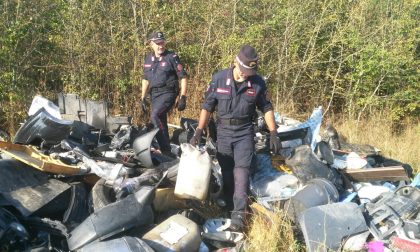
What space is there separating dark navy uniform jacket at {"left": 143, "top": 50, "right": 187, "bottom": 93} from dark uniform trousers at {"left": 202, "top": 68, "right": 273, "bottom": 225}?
1.67 metres

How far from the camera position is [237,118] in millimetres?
4355

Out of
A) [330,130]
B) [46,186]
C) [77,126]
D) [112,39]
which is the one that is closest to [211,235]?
[46,186]

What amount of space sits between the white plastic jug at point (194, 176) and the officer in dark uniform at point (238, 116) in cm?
29

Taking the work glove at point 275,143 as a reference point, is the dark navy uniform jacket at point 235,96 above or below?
above

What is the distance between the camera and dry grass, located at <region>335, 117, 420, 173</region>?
23.9 feet

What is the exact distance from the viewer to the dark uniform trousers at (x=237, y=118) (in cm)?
430

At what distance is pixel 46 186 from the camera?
4188mm

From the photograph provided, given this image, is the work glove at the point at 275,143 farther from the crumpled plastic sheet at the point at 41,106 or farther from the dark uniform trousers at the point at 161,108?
the crumpled plastic sheet at the point at 41,106

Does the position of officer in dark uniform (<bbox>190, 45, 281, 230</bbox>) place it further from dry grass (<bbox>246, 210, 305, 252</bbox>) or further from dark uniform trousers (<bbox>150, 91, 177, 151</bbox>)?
dark uniform trousers (<bbox>150, 91, 177, 151</bbox>)

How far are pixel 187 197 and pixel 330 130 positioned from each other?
10.4 feet

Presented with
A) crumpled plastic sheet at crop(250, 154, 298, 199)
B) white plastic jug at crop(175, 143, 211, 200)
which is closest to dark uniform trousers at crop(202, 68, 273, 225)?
white plastic jug at crop(175, 143, 211, 200)

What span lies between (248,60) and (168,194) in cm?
155

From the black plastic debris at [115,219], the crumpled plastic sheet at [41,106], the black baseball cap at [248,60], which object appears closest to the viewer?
the black plastic debris at [115,219]

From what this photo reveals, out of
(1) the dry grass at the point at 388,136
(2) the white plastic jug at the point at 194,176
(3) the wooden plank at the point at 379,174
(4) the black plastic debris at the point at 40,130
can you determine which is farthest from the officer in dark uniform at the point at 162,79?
(1) the dry grass at the point at 388,136
